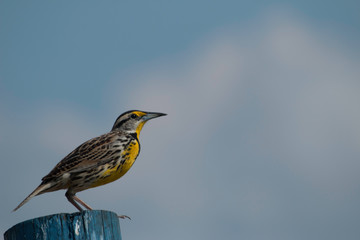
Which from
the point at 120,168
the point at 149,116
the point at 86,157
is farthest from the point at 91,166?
the point at 149,116

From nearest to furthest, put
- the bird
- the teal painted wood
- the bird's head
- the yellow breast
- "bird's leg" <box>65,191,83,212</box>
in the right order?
the teal painted wood < the bird < the yellow breast < "bird's leg" <box>65,191,83,212</box> < the bird's head

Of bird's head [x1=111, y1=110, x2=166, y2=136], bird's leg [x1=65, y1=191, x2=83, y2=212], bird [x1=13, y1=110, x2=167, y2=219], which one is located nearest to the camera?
bird [x1=13, y1=110, x2=167, y2=219]

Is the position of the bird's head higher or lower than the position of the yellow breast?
higher

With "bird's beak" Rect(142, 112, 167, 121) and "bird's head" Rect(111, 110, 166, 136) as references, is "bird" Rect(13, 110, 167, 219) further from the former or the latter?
"bird's beak" Rect(142, 112, 167, 121)

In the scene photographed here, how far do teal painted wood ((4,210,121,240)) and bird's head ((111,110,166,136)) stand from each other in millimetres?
4498

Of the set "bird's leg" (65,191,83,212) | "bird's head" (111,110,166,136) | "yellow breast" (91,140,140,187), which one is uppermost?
"bird's head" (111,110,166,136)

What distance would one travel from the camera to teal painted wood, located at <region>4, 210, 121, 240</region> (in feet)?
15.0

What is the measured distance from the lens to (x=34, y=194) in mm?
7590

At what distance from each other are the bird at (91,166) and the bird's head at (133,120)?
1.78ft

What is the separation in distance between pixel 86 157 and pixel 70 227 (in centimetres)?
359

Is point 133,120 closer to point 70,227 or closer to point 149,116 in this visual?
point 149,116

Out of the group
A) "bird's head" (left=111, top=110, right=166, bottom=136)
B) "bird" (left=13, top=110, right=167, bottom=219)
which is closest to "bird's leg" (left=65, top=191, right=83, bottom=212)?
"bird" (left=13, top=110, right=167, bottom=219)

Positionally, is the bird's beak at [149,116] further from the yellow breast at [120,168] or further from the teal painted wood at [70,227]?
the teal painted wood at [70,227]

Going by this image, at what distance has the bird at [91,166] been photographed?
801cm
